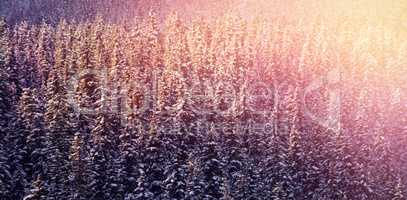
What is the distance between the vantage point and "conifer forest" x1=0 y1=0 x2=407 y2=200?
179ft

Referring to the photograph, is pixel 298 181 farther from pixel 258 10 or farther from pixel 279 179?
pixel 258 10

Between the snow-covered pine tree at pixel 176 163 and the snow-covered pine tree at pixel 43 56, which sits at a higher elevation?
the snow-covered pine tree at pixel 43 56

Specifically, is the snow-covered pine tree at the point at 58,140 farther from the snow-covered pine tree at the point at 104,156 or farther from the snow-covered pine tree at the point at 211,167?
the snow-covered pine tree at the point at 211,167

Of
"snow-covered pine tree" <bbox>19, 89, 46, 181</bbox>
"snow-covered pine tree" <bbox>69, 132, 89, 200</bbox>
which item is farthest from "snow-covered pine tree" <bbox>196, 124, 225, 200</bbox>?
"snow-covered pine tree" <bbox>19, 89, 46, 181</bbox>

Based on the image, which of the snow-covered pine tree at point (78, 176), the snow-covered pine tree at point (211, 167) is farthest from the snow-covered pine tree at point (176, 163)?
the snow-covered pine tree at point (78, 176)

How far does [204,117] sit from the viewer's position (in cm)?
6331

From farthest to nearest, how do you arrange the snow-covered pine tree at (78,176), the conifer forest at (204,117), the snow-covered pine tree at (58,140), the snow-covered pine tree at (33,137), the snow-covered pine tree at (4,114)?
1. the snow-covered pine tree at (33,137)
2. the conifer forest at (204,117)
3. the snow-covered pine tree at (4,114)
4. the snow-covered pine tree at (58,140)
5. the snow-covered pine tree at (78,176)

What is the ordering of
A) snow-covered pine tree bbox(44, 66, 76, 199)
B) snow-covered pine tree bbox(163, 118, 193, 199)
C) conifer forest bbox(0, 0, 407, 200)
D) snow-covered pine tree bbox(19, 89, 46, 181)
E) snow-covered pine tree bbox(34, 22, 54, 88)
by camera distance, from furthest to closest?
snow-covered pine tree bbox(34, 22, 54, 88)
snow-covered pine tree bbox(19, 89, 46, 181)
conifer forest bbox(0, 0, 407, 200)
snow-covered pine tree bbox(163, 118, 193, 199)
snow-covered pine tree bbox(44, 66, 76, 199)

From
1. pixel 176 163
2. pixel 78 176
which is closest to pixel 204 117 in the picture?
pixel 176 163

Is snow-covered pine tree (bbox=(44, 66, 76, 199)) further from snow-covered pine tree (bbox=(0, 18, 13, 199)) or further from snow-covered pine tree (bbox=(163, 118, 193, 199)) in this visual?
snow-covered pine tree (bbox=(163, 118, 193, 199))

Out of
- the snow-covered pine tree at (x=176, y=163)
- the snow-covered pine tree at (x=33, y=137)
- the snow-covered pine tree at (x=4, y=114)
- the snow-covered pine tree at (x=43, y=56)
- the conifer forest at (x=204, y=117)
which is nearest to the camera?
the snow-covered pine tree at (x=4, y=114)

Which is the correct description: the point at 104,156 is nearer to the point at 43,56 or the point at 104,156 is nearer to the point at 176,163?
the point at 176,163

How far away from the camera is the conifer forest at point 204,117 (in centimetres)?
5466

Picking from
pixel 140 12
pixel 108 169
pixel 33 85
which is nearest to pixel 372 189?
pixel 108 169
